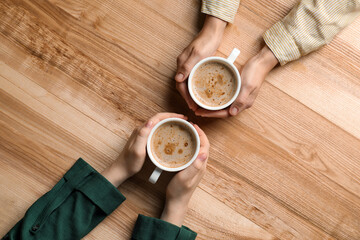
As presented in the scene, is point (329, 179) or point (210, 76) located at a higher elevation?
point (210, 76)

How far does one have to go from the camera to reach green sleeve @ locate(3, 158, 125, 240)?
0.97m

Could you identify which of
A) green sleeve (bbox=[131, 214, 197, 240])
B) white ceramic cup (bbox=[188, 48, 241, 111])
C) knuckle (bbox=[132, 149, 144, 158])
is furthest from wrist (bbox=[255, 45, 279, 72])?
green sleeve (bbox=[131, 214, 197, 240])

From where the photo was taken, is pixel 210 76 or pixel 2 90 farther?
pixel 2 90

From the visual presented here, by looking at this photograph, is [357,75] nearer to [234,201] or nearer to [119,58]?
[234,201]

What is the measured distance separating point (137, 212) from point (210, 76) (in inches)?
19.6

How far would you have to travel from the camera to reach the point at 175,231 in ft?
3.17

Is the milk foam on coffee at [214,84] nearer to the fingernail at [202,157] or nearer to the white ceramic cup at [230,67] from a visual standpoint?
the white ceramic cup at [230,67]

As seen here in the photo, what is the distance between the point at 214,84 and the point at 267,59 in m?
0.19

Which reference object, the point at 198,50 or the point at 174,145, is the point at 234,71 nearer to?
the point at 198,50

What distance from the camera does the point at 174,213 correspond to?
991mm

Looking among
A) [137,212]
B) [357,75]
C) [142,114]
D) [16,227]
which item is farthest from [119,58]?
[357,75]

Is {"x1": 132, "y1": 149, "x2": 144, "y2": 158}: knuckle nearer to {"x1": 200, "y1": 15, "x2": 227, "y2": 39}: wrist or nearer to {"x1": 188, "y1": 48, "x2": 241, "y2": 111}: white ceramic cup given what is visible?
{"x1": 188, "y1": 48, "x2": 241, "y2": 111}: white ceramic cup

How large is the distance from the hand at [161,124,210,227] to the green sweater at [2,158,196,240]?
4 cm

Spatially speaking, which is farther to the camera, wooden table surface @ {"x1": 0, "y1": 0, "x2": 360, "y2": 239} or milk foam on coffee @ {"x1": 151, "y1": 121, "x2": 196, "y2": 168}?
wooden table surface @ {"x1": 0, "y1": 0, "x2": 360, "y2": 239}
